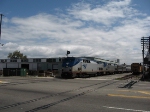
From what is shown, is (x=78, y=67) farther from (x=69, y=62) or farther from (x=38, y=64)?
(x=38, y=64)

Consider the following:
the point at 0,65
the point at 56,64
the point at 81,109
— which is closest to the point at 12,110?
the point at 81,109

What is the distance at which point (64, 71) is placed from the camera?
1437 inches

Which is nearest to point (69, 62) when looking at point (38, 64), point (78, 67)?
point (78, 67)

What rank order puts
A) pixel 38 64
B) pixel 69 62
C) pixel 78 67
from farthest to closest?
pixel 38 64
pixel 78 67
pixel 69 62

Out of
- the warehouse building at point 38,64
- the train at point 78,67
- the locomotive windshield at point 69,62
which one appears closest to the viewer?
the train at point 78,67

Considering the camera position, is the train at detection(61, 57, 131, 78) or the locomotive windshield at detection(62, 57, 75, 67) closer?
the train at detection(61, 57, 131, 78)

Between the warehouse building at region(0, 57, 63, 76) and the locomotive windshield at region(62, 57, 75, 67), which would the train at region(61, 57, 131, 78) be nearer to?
the locomotive windshield at region(62, 57, 75, 67)

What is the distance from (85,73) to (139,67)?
83.5 feet

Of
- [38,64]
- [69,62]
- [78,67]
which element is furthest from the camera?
[38,64]

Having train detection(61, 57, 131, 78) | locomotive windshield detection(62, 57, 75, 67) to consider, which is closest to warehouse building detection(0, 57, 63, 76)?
train detection(61, 57, 131, 78)

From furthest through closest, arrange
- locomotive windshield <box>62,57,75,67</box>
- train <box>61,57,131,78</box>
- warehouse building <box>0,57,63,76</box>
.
→ warehouse building <box>0,57,63,76</box>
locomotive windshield <box>62,57,75,67</box>
train <box>61,57,131,78</box>

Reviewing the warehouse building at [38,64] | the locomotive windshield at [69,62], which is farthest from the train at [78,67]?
the warehouse building at [38,64]

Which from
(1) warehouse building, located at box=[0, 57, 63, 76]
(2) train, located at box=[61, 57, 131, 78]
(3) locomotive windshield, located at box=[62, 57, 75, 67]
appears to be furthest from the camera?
(1) warehouse building, located at box=[0, 57, 63, 76]

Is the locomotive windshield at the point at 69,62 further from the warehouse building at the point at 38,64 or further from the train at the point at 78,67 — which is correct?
the warehouse building at the point at 38,64
